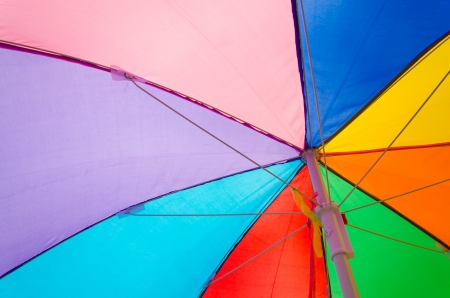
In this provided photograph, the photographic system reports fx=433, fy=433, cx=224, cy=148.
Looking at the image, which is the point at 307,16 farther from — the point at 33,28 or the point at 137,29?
the point at 33,28

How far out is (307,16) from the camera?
1801mm

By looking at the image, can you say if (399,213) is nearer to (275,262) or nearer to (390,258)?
(390,258)

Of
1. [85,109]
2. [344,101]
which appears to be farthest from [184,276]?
[344,101]

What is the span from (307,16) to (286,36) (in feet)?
0.41

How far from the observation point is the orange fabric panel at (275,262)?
2592 millimetres

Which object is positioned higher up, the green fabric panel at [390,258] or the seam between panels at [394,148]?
the seam between panels at [394,148]

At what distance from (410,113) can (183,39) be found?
1.19 m

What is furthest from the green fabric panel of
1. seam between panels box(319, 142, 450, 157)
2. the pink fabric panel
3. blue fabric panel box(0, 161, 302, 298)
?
the pink fabric panel

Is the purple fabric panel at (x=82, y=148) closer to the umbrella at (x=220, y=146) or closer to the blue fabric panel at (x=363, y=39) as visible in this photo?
the umbrella at (x=220, y=146)

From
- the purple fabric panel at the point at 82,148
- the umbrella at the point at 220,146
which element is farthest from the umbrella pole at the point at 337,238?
the purple fabric panel at the point at 82,148

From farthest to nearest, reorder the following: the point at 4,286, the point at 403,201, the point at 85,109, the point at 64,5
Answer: the point at 403,201, the point at 4,286, the point at 85,109, the point at 64,5

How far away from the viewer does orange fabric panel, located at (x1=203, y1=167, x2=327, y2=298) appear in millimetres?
2592

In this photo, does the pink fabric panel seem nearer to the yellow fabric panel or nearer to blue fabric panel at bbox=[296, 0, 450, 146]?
blue fabric panel at bbox=[296, 0, 450, 146]

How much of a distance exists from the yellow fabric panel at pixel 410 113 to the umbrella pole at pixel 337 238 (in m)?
0.34
